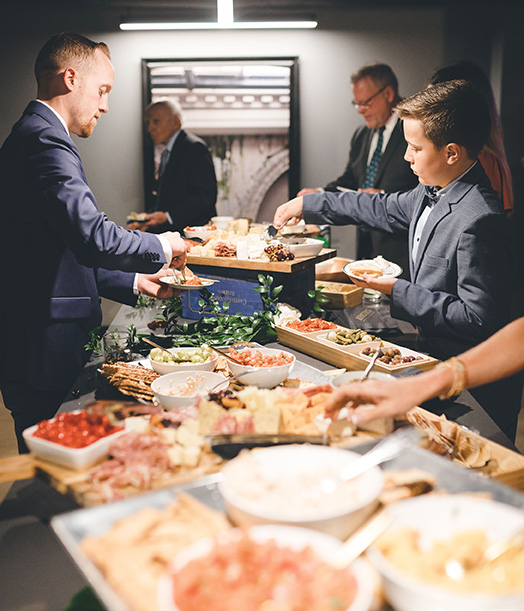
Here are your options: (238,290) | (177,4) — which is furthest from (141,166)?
(238,290)

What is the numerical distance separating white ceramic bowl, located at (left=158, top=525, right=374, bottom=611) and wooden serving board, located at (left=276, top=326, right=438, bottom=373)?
1.22 meters

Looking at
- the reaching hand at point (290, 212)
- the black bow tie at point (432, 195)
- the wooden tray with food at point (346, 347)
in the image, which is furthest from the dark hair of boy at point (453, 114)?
the reaching hand at point (290, 212)

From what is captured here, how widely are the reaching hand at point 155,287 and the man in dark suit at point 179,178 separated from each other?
9.47 ft

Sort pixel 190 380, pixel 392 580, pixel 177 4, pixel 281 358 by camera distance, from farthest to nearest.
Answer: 1. pixel 177 4
2. pixel 281 358
3. pixel 190 380
4. pixel 392 580

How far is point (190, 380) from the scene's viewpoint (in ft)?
6.07

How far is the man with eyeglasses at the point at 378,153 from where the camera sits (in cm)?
444

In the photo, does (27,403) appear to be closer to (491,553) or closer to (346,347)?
(346,347)

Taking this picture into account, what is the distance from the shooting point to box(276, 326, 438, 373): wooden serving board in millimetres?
2102

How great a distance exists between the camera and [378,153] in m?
5.02

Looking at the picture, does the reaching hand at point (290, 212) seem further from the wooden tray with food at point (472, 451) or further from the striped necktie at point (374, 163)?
the striped necktie at point (374, 163)

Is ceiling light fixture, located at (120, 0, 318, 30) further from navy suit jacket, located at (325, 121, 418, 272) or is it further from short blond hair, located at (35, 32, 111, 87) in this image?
short blond hair, located at (35, 32, 111, 87)

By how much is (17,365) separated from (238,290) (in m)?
1.06

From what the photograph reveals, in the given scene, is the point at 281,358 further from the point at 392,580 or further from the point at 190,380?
the point at 392,580

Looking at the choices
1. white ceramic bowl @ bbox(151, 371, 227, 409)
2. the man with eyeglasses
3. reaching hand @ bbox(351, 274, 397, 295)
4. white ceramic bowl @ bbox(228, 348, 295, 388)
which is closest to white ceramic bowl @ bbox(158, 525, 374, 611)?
white ceramic bowl @ bbox(151, 371, 227, 409)
